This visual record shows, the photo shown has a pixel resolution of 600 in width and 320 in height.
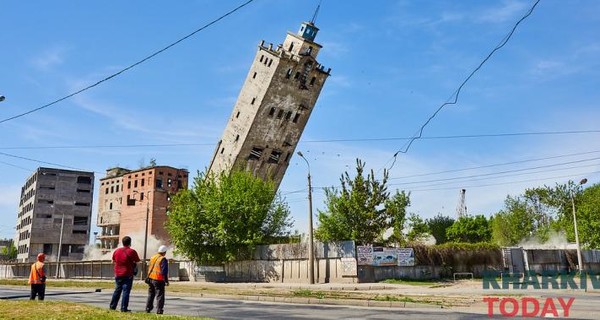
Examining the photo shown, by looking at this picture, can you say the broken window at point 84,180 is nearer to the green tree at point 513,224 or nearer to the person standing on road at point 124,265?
the green tree at point 513,224

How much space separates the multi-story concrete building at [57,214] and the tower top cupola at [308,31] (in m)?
72.6

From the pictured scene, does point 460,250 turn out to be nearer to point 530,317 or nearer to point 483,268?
point 483,268

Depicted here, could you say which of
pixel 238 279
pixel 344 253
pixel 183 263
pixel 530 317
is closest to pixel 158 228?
pixel 183 263

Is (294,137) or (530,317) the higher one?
(294,137)

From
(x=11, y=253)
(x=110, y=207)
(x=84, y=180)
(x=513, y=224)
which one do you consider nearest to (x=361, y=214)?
(x=513, y=224)

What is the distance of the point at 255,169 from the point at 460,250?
2455 centimetres

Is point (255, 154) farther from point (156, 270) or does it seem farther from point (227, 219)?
point (156, 270)

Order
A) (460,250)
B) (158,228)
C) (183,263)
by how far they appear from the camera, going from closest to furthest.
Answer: (460,250) < (183,263) < (158,228)

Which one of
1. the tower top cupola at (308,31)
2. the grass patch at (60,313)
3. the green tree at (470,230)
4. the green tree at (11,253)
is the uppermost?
the tower top cupola at (308,31)

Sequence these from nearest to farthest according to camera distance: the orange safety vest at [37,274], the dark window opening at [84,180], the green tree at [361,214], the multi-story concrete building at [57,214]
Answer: the orange safety vest at [37,274]
the green tree at [361,214]
the multi-story concrete building at [57,214]
the dark window opening at [84,180]

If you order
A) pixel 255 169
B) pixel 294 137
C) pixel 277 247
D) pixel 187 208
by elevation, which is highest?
pixel 294 137

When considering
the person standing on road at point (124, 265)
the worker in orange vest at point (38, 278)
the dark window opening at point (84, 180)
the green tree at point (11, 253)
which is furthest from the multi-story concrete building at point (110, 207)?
the person standing on road at point (124, 265)

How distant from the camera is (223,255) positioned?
120 ft

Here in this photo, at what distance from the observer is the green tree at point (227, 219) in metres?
35.8
